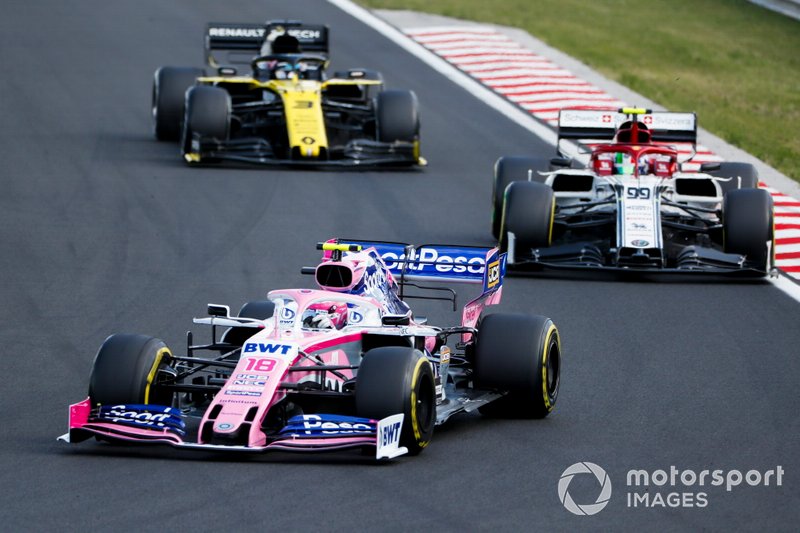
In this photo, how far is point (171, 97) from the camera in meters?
28.5

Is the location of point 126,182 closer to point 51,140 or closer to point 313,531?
point 51,140

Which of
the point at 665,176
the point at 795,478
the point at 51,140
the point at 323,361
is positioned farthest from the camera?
the point at 51,140

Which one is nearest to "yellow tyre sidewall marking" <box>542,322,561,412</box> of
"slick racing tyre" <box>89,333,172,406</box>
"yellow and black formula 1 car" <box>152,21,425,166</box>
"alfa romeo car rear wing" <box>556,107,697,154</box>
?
"slick racing tyre" <box>89,333,172,406</box>

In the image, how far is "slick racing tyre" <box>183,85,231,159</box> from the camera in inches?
1016

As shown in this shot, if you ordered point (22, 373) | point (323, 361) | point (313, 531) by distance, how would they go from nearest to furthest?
point (313, 531)
point (323, 361)
point (22, 373)

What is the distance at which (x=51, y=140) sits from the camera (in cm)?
2831

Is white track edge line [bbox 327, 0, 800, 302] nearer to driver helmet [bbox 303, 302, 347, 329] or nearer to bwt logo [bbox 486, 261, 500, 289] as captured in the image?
bwt logo [bbox 486, 261, 500, 289]

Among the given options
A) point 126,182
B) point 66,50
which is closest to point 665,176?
point 126,182

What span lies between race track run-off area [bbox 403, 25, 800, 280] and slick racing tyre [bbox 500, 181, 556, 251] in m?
7.08

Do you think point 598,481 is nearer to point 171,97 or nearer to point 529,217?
point 529,217

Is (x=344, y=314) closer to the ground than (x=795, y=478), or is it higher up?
higher up

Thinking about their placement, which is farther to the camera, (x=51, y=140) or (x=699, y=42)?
(x=699, y=42)

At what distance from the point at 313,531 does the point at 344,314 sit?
319 cm

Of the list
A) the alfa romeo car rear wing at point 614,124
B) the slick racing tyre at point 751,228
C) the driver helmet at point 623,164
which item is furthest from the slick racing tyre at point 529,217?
the slick racing tyre at point 751,228
